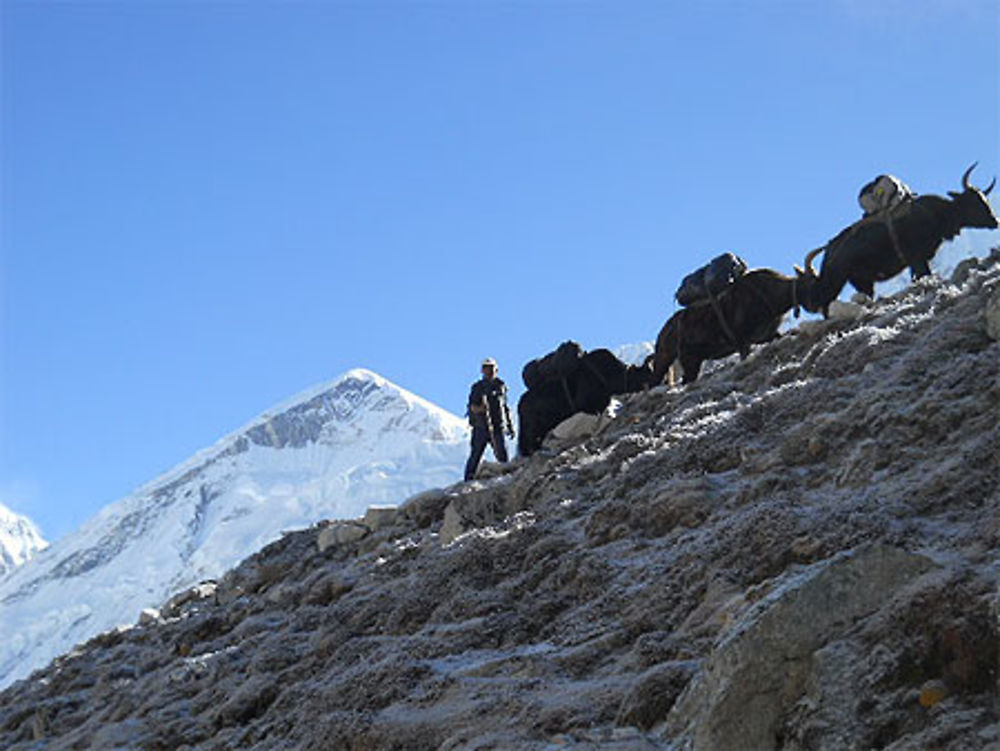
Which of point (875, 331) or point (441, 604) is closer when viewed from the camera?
point (441, 604)

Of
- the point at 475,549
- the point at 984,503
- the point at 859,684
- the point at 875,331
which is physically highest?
the point at 875,331

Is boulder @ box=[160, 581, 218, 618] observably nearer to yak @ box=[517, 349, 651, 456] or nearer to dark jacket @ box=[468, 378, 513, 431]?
dark jacket @ box=[468, 378, 513, 431]

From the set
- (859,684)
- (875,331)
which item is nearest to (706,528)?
(859,684)

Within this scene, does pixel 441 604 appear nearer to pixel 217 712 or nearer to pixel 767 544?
pixel 217 712

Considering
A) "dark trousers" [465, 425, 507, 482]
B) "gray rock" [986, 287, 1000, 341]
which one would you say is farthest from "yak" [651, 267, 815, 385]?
"gray rock" [986, 287, 1000, 341]

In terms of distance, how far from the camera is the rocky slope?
4055 mm

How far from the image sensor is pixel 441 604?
7.90 m

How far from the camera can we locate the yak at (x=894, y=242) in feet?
48.4

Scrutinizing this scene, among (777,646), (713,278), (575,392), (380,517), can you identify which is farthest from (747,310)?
(777,646)

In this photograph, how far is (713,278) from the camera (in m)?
14.8

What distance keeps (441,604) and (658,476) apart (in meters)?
1.88

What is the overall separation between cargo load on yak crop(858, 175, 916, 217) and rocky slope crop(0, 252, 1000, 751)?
2589 millimetres

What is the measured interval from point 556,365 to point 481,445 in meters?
1.46

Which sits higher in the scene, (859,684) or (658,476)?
(658,476)
